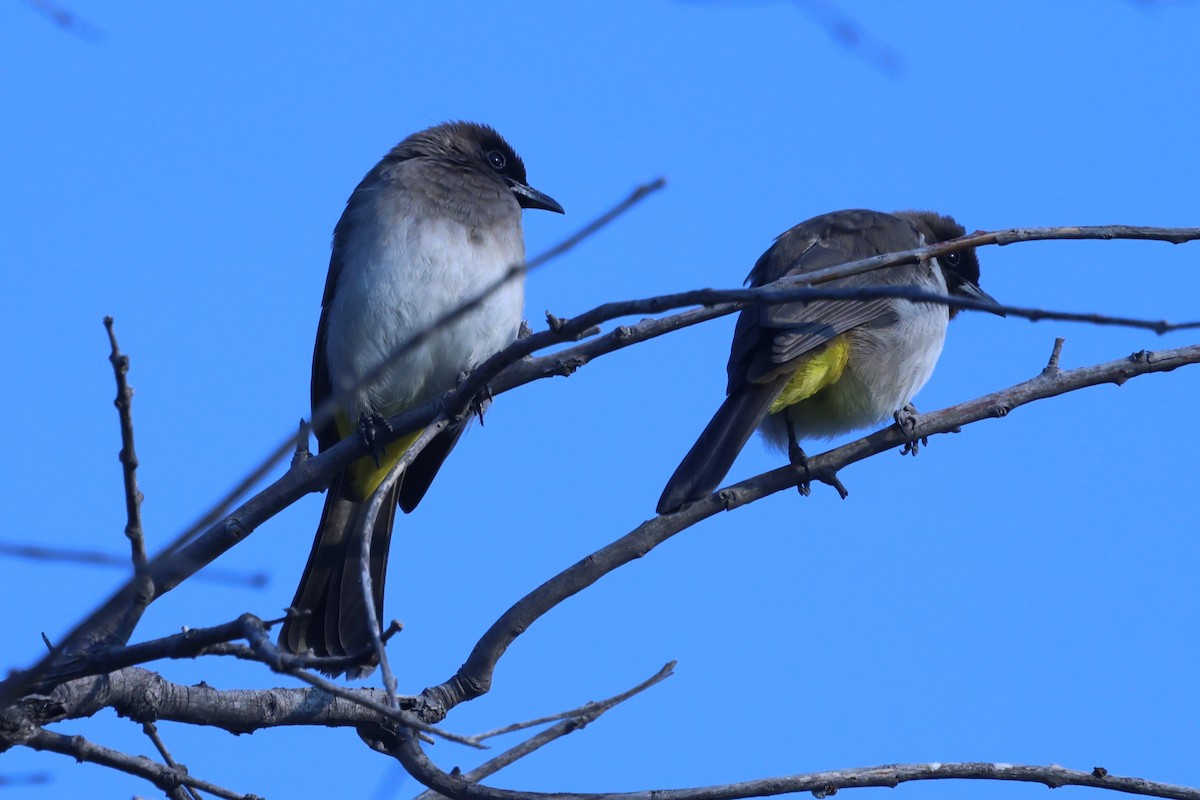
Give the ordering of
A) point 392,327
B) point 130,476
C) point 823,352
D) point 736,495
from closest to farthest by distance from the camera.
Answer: point 130,476
point 736,495
point 823,352
point 392,327

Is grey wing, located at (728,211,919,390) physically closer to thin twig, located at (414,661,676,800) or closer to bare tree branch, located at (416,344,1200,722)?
bare tree branch, located at (416,344,1200,722)

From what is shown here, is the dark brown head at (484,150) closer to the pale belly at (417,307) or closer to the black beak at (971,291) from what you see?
the pale belly at (417,307)

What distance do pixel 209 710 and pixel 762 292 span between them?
2.03m

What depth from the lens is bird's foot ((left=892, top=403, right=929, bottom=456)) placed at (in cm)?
474

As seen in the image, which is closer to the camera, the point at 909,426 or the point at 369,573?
the point at 369,573

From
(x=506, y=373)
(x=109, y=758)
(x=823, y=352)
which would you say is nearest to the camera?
(x=109, y=758)

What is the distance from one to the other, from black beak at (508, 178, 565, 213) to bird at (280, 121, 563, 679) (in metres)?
0.66

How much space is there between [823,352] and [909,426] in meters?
1.17

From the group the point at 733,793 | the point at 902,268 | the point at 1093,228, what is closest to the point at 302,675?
the point at 733,793

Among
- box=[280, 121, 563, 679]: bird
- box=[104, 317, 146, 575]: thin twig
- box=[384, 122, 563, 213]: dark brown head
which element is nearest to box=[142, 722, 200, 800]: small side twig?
box=[104, 317, 146, 575]: thin twig

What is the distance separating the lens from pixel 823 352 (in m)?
5.92

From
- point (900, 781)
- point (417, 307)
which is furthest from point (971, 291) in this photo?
point (900, 781)

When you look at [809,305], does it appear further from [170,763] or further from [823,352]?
[170,763]

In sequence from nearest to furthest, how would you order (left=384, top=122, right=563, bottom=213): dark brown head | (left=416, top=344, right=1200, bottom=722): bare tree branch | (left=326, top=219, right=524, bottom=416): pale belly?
(left=416, top=344, right=1200, bottom=722): bare tree branch → (left=326, top=219, right=524, bottom=416): pale belly → (left=384, top=122, right=563, bottom=213): dark brown head
